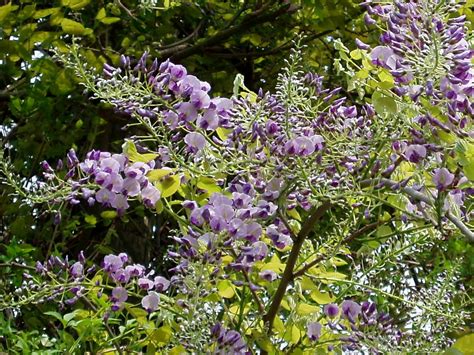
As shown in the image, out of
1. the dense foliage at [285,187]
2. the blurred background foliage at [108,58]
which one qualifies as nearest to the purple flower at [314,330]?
the dense foliage at [285,187]

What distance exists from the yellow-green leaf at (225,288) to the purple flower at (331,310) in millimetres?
154

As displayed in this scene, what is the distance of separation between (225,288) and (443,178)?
430 mm

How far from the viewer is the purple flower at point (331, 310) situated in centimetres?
151

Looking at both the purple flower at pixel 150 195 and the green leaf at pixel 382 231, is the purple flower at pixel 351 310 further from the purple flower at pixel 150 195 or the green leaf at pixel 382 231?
the purple flower at pixel 150 195

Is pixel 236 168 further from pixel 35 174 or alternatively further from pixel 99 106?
pixel 35 174

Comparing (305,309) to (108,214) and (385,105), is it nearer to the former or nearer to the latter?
(385,105)

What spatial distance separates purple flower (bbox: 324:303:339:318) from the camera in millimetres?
1509

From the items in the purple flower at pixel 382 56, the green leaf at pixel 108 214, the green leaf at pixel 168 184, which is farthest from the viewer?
the green leaf at pixel 108 214

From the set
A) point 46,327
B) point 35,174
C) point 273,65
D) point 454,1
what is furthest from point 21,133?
point 454,1

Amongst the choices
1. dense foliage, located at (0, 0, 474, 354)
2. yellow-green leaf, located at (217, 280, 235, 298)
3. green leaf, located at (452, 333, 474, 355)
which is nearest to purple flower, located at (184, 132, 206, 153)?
dense foliage, located at (0, 0, 474, 354)

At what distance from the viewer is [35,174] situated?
10.3 ft

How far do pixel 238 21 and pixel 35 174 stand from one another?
844 millimetres

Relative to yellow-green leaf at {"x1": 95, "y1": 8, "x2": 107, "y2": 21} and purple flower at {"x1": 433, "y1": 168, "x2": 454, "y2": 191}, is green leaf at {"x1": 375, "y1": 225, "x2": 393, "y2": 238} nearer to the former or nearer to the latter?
purple flower at {"x1": 433, "y1": 168, "x2": 454, "y2": 191}

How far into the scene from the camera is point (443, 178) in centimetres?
122
